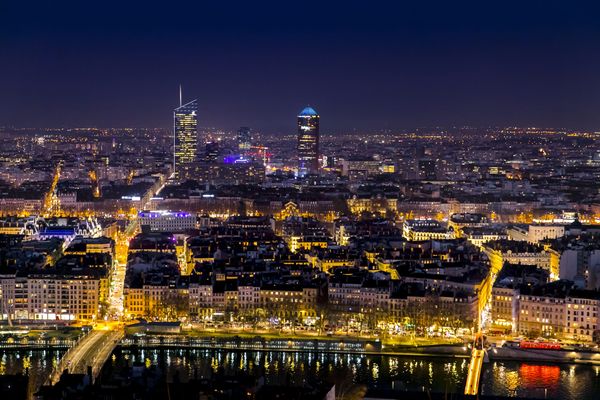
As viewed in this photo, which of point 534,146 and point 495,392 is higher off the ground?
point 534,146

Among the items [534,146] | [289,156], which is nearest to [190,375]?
[289,156]

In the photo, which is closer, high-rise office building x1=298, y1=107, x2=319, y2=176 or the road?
the road

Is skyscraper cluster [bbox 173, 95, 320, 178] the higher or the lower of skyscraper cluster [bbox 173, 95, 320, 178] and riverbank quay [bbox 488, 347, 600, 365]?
the higher

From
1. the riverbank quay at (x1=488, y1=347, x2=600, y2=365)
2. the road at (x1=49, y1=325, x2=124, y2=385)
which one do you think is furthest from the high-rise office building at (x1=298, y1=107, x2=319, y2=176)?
the riverbank quay at (x1=488, y1=347, x2=600, y2=365)

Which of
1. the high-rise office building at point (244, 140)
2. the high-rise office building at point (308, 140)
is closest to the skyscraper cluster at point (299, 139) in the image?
the high-rise office building at point (308, 140)

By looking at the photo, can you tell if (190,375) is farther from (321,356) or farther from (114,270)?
(114,270)

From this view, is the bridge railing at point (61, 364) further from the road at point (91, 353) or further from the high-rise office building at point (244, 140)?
the high-rise office building at point (244, 140)

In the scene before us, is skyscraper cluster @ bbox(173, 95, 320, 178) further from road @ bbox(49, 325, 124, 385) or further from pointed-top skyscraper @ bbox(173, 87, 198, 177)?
road @ bbox(49, 325, 124, 385)

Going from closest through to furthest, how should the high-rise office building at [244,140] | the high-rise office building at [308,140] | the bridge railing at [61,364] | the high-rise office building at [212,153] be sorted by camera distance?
the bridge railing at [61,364], the high-rise office building at [212,153], the high-rise office building at [308,140], the high-rise office building at [244,140]

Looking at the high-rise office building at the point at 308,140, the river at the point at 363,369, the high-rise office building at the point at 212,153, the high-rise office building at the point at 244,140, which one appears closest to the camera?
the river at the point at 363,369
